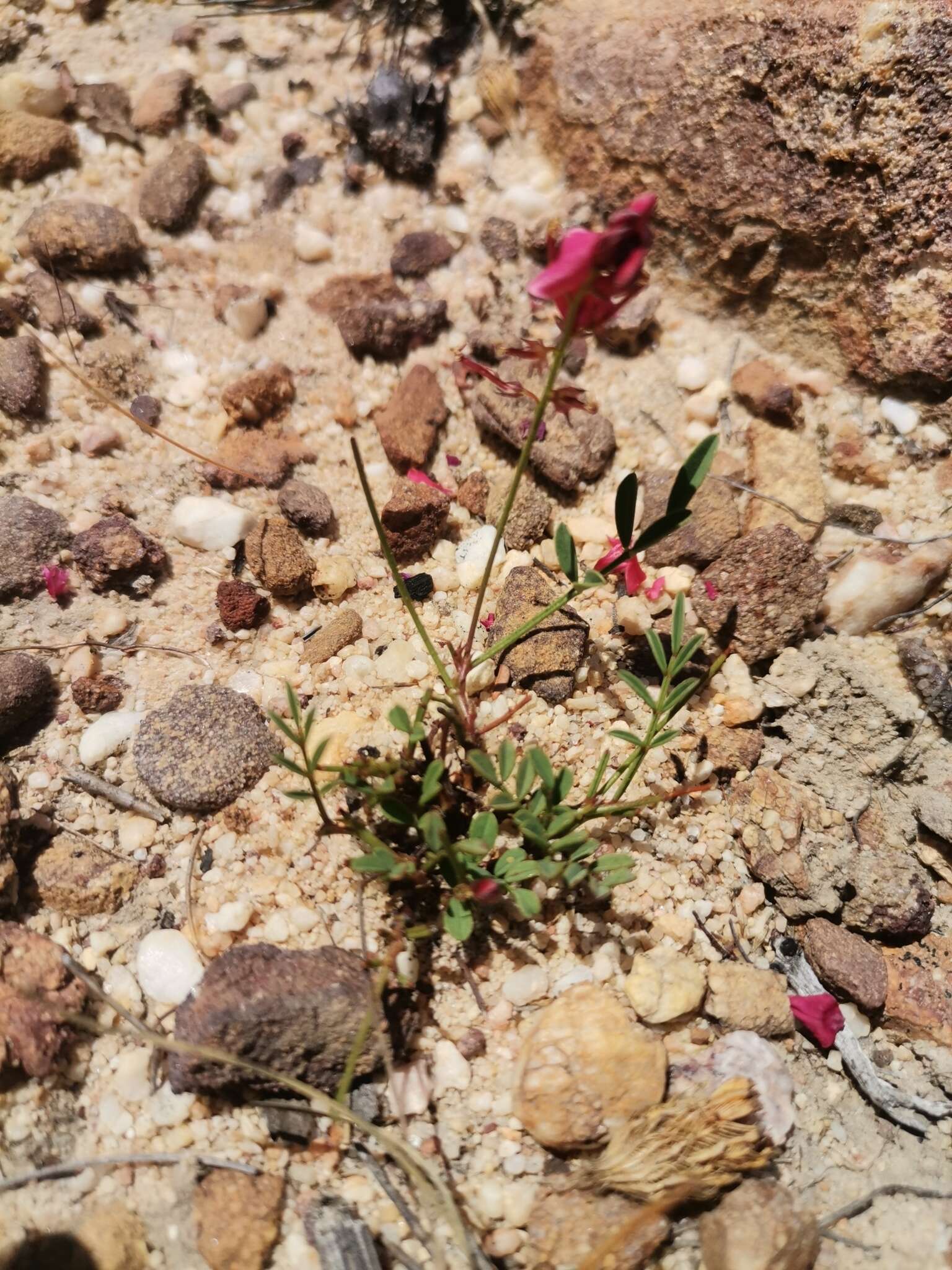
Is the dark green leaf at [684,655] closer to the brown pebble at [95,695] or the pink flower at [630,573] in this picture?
the pink flower at [630,573]

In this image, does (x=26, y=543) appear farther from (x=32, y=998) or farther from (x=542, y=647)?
(x=542, y=647)

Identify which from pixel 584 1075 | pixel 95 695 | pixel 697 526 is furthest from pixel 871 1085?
pixel 95 695

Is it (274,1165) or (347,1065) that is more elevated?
(347,1065)

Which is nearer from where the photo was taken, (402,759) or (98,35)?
(402,759)

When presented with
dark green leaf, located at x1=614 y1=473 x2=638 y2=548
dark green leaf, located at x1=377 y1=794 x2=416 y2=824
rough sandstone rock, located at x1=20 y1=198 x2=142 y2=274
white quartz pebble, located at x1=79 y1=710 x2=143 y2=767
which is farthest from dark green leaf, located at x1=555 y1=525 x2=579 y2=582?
rough sandstone rock, located at x1=20 y1=198 x2=142 y2=274

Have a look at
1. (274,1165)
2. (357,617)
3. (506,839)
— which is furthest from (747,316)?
(274,1165)

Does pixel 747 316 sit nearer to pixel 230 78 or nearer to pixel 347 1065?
pixel 230 78
